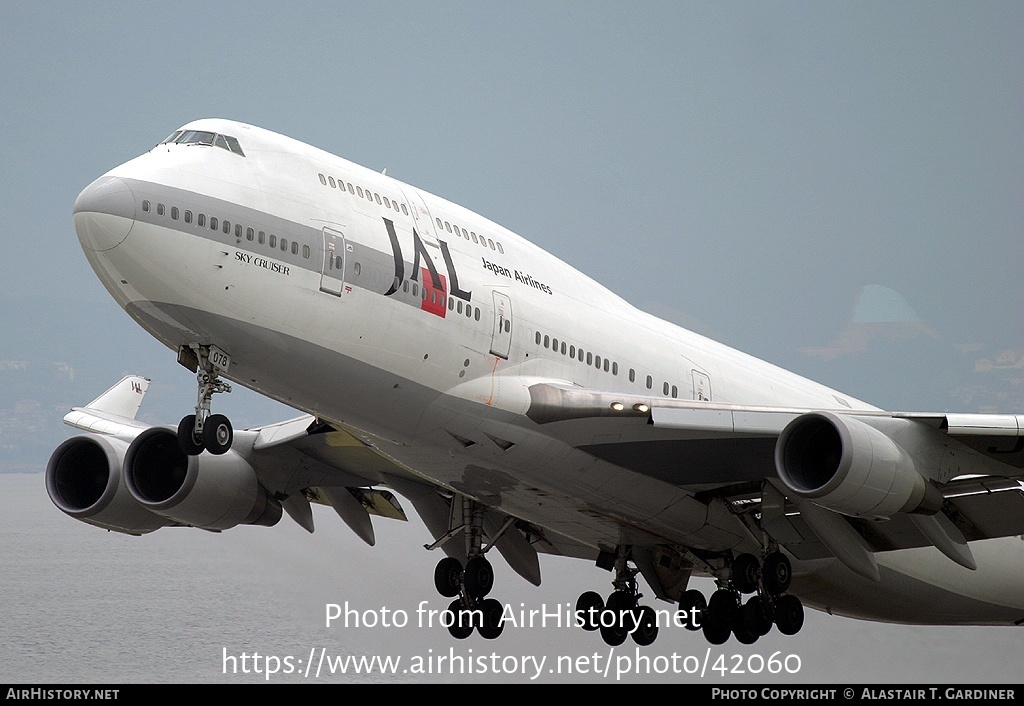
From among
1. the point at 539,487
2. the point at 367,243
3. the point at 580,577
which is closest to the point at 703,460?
the point at 539,487

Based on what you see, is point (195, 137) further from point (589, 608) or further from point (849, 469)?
point (589, 608)

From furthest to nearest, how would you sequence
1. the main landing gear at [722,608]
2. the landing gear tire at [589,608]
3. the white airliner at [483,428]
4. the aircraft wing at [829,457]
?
1. the landing gear tire at [589,608]
2. the main landing gear at [722,608]
3. the aircraft wing at [829,457]
4. the white airliner at [483,428]

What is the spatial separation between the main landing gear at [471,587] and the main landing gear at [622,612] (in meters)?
1.94

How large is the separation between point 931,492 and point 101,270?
9849mm

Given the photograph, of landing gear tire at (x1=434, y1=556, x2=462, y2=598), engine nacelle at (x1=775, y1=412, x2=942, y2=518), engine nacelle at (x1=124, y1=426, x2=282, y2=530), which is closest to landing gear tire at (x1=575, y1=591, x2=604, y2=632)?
landing gear tire at (x1=434, y1=556, x2=462, y2=598)

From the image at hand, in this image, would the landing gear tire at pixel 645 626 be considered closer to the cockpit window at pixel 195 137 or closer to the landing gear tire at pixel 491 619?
the landing gear tire at pixel 491 619

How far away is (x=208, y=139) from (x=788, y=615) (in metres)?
10.5

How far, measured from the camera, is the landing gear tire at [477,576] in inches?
704

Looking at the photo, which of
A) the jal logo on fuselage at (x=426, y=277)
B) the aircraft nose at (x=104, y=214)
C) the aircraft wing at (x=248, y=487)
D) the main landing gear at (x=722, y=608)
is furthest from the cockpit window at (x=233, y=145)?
the main landing gear at (x=722, y=608)

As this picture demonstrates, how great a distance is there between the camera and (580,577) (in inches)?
922

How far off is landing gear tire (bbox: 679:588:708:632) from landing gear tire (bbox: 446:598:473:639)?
11.2 ft

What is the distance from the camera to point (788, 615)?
16.9 m

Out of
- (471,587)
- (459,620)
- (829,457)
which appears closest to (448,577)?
(471,587)
